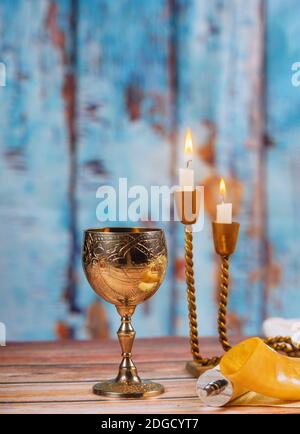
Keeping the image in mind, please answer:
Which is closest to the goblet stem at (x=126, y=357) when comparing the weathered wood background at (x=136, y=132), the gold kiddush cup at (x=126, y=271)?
the gold kiddush cup at (x=126, y=271)

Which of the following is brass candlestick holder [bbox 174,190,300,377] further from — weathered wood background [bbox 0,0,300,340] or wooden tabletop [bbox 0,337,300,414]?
weathered wood background [bbox 0,0,300,340]

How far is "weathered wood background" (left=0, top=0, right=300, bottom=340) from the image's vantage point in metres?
1.55

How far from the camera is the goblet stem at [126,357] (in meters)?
1.07

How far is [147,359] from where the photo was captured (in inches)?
49.8

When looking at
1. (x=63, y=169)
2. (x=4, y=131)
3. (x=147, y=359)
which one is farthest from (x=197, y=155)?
(x=147, y=359)

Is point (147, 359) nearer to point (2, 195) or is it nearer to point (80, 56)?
point (2, 195)

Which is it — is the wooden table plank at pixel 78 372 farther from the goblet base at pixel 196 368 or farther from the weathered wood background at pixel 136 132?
the weathered wood background at pixel 136 132

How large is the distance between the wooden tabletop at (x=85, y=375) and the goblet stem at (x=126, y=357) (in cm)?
4

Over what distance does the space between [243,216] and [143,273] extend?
582mm

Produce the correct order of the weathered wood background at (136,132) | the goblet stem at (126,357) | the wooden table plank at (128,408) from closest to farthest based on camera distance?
the wooden table plank at (128,408), the goblet stem at (126,357), the weathered wood background at (136,132)

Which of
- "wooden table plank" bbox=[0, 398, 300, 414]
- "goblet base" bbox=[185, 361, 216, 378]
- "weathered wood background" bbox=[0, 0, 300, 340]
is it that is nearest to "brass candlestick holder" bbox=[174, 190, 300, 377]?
"goblet base" bbox=[185, 361, 216, 378]

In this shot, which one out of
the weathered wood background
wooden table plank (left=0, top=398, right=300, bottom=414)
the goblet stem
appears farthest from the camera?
the weathered wood background

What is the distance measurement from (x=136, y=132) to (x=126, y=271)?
0.58 m

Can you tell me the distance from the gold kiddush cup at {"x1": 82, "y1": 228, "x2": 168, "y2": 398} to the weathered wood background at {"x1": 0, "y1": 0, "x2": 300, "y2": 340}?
502 mm
